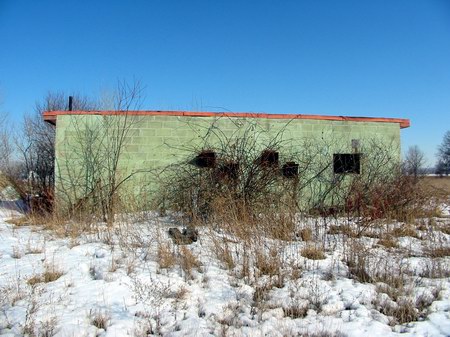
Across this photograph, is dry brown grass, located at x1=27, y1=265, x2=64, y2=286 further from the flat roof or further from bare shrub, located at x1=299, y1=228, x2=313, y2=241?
the flat roof

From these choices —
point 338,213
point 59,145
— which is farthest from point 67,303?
point 59,145

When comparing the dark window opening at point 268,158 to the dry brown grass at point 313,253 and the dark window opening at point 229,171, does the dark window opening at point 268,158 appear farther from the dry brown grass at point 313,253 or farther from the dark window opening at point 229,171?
the dry brown grass at point 313,253

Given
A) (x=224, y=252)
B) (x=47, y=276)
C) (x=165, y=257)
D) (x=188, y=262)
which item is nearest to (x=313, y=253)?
(x=224, y=252)

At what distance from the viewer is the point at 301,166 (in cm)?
895

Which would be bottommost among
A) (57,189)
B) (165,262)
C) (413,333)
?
(413,333)

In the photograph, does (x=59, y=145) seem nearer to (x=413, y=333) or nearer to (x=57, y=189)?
(x=57, y=189)

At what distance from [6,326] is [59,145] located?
6501mm

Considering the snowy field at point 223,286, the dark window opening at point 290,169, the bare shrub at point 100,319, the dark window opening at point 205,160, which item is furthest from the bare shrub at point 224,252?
the dark window opening at point 290,169

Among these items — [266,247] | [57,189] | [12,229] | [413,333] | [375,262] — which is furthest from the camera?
[57,189]

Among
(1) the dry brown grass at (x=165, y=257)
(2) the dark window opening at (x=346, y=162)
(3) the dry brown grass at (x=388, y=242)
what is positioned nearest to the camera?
(1) the dry brown grass at (x=165, y=257)

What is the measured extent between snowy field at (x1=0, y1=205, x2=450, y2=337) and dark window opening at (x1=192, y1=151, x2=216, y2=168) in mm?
2721

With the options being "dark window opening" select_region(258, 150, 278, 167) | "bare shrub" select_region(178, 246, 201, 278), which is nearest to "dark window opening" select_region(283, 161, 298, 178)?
"dark window opening" select_region(258, 150, 278, 167)

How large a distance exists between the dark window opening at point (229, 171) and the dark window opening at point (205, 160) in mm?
347

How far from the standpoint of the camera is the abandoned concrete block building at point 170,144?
8719 millimetres
